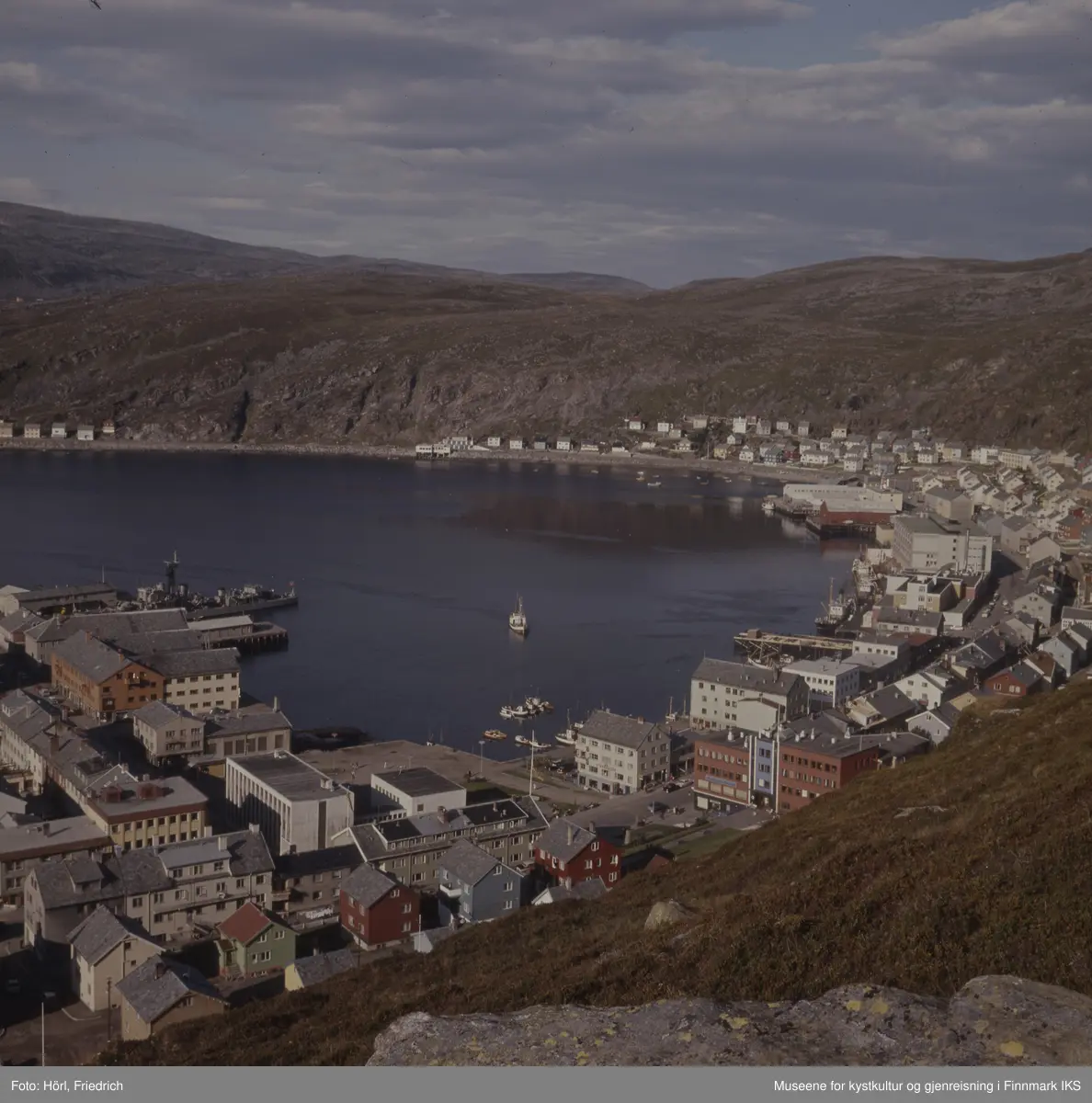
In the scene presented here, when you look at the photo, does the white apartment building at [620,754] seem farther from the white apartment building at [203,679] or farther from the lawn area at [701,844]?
the white apartment building at [203,679]

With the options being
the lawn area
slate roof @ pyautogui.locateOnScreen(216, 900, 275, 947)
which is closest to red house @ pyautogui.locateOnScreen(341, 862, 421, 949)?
slate roof @ pyautogui.locateOnScreen(216, 900, 275, 947)

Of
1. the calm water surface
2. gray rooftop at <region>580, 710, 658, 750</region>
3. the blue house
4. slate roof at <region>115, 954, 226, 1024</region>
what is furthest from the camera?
the calm water surface

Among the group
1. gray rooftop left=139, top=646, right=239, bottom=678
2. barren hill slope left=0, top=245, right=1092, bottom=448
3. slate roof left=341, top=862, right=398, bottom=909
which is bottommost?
slate roof left=341, top=862, right=398, bottom=909

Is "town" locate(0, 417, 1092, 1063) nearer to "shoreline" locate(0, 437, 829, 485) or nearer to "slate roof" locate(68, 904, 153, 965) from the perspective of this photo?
"slate roof" locate(68, 904, 153, 965)

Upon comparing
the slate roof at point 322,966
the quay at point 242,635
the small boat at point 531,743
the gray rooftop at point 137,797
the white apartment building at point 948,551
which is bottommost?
the small boat at point 531,743

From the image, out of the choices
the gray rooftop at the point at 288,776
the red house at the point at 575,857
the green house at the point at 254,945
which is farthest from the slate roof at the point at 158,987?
the gray rooftop at the point at 288,776

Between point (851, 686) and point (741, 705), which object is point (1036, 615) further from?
point (741, 705)
